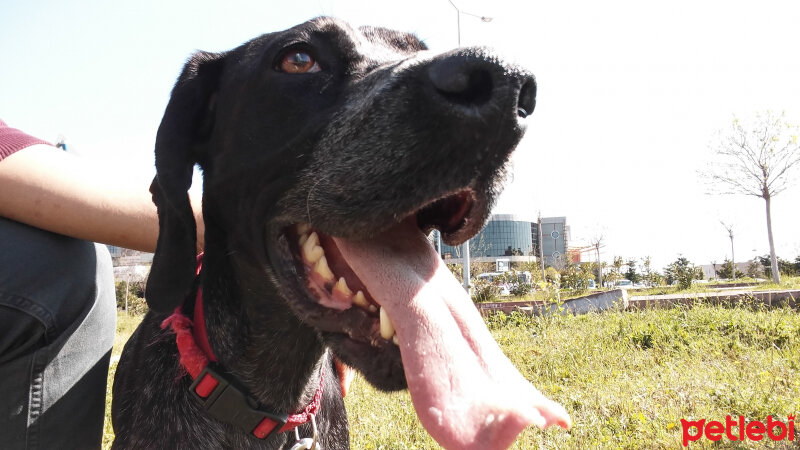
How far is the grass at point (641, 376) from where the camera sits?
392 centimetres

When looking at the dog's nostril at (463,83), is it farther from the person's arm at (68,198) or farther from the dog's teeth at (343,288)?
the person's arm at (68,198)

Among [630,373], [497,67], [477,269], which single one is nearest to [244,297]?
[497,67]

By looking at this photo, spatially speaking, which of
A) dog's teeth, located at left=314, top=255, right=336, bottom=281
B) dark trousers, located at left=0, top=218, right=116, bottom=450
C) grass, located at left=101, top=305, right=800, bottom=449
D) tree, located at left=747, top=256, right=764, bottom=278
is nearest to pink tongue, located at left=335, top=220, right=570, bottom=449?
dog's teeth, located at left=314, top=255, right=336, bottom=281

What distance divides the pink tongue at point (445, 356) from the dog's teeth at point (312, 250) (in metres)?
0.15

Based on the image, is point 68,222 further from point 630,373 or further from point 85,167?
point 630,373

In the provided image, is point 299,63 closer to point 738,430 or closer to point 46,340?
point 46,340

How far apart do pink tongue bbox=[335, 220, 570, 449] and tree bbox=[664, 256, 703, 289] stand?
22.4 metres

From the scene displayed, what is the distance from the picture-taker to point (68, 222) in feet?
8.03

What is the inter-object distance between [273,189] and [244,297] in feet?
1.95

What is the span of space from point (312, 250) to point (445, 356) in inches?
30.1

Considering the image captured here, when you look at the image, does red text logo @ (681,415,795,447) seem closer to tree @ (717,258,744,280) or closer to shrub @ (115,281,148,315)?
shrub @ (115,281,148,315)

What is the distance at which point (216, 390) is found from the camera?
2.29 m

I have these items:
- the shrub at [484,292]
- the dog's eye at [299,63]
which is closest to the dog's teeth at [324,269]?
the dog's eye at [299,63]

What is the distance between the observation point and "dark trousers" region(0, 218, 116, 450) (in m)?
2.34
